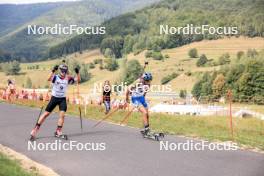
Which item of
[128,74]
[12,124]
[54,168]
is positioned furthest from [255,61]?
[54,168]

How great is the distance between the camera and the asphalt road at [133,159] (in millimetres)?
9438

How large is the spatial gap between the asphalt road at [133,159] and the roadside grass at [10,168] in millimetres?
625

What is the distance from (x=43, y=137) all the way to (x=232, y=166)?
6.58m

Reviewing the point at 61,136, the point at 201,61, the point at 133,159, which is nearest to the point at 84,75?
the point at 201,61

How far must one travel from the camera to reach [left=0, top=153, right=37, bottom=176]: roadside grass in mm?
9094

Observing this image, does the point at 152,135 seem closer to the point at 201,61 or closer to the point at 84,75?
the point at 201,61

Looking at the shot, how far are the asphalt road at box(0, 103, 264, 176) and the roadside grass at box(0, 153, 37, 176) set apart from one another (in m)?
0.62

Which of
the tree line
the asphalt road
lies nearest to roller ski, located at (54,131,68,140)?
the asphalt road

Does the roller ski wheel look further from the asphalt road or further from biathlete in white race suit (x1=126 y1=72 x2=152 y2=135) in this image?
biathlete in white race suit (x1=126 y1=72 x2=152 y2=135)

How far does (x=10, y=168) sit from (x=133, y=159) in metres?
2.68

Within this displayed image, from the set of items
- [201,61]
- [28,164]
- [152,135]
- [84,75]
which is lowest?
[28,164]

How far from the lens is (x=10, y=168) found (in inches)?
381

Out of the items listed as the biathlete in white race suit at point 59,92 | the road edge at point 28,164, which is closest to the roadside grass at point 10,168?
the road edge at point 28,164

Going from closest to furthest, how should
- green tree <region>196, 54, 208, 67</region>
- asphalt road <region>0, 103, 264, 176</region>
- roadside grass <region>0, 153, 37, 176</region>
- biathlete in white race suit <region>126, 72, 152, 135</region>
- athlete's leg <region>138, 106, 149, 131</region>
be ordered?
roadside grass <region>0, 153, 37, 176</region>, asphalt road <region>0, 103, 264, 176</region>, athlete's leg <region>138, 106, 149, 131</region>, biathlete in white race suit <region>126, 72, 152, 135</region>, green tree <region>196, 54, 208, 67</region>
